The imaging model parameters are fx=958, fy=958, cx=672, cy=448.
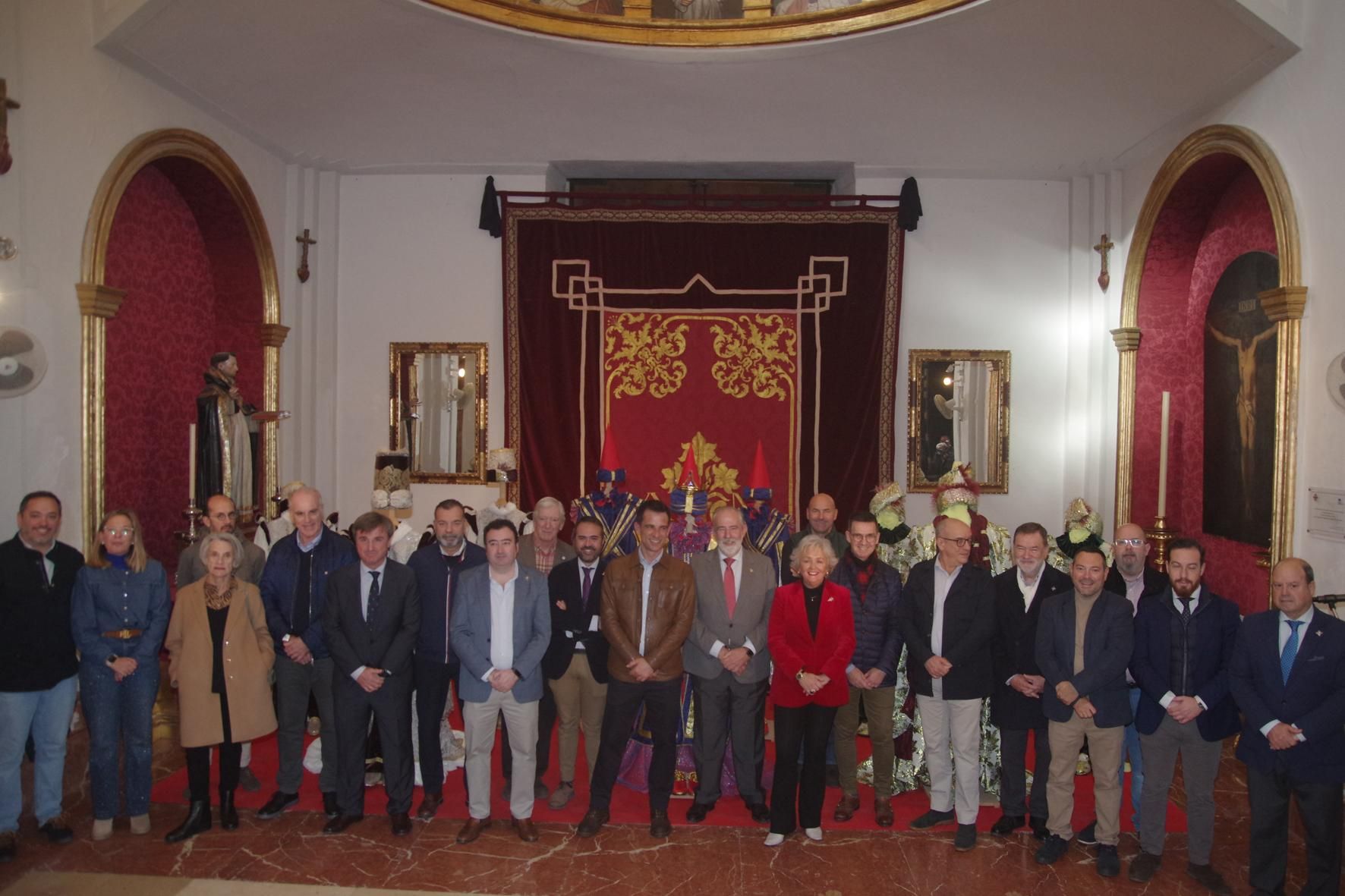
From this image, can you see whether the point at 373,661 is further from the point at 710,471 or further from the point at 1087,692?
the point at 710,471

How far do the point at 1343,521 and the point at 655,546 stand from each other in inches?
148

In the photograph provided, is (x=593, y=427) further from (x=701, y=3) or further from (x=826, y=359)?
(x=701, y=3)

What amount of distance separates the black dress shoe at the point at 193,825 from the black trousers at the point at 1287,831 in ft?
14.5

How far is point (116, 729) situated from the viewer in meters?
4.21

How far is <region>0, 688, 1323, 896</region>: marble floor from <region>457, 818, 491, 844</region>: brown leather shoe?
0.03 meters

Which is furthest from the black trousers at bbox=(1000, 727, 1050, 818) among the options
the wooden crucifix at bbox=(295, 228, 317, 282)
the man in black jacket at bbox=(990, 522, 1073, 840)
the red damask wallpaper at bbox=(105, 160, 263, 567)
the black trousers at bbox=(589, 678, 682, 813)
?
the wooden crucifix at bbox=(295, 228, 317, 282)

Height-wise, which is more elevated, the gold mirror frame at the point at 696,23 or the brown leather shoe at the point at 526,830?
the gold mirror frame at the point at 696,23

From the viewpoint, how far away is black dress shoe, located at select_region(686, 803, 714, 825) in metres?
4.49

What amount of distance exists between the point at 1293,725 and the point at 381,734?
3.76 metres

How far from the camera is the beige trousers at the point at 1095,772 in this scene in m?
4.08

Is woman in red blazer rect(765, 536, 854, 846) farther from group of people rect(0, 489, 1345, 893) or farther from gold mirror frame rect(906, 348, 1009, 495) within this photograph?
gold mirror frame rect(906, 348, 1009, 495)

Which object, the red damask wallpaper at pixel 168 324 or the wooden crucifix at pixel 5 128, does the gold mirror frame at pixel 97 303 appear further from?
the wooden crucifix at pixel 5 128

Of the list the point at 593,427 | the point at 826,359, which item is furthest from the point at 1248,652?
the point at 593,427

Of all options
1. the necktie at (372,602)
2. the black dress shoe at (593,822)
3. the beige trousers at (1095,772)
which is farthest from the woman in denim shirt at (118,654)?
the beige trousers at (1095,772)
